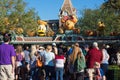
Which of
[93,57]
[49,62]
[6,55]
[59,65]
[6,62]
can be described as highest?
[6,55]

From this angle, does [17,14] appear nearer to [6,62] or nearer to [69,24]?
[69,24]

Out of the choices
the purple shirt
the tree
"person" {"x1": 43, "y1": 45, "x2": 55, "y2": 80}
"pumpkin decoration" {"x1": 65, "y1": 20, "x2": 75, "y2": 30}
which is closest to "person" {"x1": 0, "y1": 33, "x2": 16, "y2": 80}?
the purple shirt

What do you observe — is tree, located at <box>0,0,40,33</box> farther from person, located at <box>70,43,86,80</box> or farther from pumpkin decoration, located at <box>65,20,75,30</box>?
person, located at <box>70,43,86,80</box>

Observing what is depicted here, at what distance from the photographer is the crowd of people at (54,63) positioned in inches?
532

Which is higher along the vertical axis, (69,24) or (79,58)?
(69,24)

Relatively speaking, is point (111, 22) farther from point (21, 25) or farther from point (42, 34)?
point (42, 34)

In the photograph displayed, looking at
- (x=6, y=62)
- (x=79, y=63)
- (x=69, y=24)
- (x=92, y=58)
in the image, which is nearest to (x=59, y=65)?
(x=79, y=63)

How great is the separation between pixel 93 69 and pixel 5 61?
464cm

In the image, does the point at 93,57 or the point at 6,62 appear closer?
the point at 6,62

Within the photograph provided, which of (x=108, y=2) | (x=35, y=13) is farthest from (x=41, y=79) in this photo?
(x=35, y=13)

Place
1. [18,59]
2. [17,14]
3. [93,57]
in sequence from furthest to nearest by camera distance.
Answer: [17,14] < [18,59] < [93,57]

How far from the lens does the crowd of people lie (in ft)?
44.3

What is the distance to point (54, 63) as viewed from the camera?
19.0m

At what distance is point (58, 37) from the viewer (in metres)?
26.8
